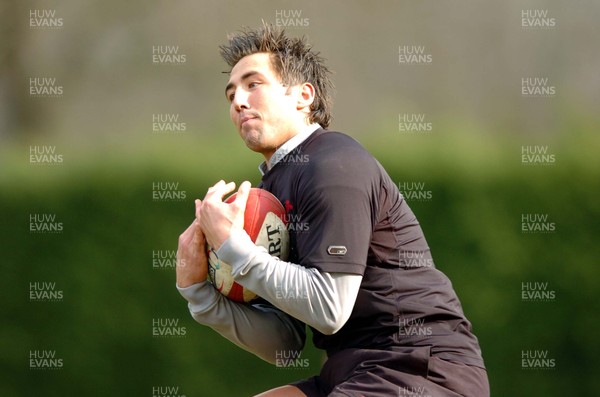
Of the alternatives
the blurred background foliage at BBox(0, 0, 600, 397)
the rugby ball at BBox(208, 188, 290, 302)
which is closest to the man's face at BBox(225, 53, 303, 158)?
the rugby ball at BBox(208, 188, 290, 302)

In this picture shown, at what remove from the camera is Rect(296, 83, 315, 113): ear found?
10.8 feet

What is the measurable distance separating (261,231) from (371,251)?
1.19 ft

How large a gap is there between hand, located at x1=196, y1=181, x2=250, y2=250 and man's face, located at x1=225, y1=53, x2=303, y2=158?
0.33 metres

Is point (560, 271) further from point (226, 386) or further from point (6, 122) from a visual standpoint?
point (6, 122)

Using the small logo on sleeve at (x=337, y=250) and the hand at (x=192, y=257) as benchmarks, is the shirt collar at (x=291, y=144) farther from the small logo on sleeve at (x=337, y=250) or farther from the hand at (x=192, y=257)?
the small logo on sleeve at (x=337, y=250)

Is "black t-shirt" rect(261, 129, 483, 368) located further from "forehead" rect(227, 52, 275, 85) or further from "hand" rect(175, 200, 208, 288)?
"forehead" rect(227, 52, 275, 85)

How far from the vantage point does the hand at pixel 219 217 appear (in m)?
2.81

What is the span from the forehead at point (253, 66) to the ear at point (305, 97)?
0.42 feet

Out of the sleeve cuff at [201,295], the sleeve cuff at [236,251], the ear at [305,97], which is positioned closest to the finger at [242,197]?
the sleeve cuff at [236,251]

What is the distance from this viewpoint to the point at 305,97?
331 cm

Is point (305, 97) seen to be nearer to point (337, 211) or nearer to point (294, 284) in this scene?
point (337, 211)

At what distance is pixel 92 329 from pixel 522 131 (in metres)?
2.98

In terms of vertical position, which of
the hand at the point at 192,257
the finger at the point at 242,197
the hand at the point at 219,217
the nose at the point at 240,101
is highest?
the nose at the point at 240,101

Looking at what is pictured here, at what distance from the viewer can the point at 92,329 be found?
570 centimetres
